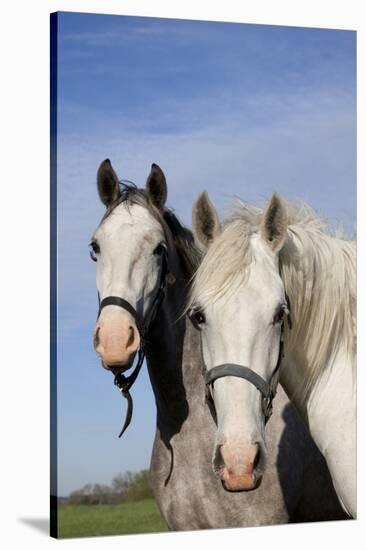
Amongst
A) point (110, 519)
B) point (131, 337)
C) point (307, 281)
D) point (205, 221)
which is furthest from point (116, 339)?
point (110, 519)

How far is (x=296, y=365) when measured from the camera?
473 cm

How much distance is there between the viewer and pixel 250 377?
4.41m

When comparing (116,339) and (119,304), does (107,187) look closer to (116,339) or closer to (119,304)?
(119,304)

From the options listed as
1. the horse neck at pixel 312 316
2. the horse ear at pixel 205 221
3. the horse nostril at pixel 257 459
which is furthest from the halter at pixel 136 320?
the horse nostril at pixel 257 459

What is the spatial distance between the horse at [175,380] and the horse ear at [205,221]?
1.19 ft

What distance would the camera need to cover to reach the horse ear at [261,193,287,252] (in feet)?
15.3

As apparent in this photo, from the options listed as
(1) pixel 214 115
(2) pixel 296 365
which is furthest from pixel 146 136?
(2) pixel 296 365

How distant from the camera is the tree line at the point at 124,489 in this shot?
5336 millimetres

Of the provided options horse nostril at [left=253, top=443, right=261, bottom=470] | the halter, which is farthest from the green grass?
horse nostril at [left=253, top=443, right=261, bottom=470]

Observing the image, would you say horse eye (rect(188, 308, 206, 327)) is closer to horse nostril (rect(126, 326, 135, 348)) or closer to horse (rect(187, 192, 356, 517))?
horse (rect(187, 192, 356, 517))

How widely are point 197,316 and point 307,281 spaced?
56 cm

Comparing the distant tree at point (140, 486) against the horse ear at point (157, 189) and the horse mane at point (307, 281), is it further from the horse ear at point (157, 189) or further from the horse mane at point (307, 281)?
the horse ear at point (157, 189)
